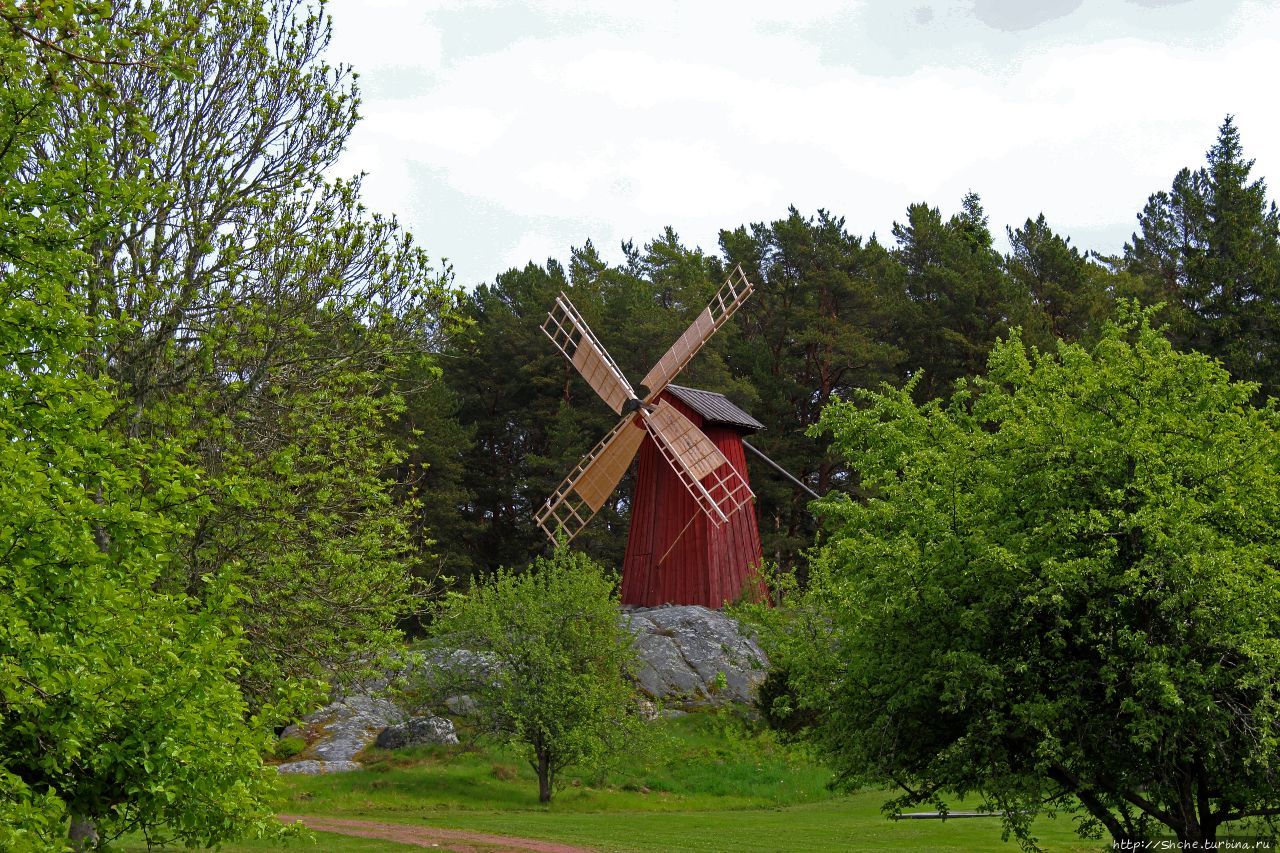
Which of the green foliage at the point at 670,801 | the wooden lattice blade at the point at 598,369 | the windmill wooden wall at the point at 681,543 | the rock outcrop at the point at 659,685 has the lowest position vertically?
the green foliage at the point at 670,801

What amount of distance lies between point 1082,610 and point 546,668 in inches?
727

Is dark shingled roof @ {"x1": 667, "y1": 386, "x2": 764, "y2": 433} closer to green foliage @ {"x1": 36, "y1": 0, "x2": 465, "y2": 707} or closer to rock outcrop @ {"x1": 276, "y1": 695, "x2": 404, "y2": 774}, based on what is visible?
rock outcrop @ {"x1": 276, "y1": 695, "x2": 404, "y2": 774}

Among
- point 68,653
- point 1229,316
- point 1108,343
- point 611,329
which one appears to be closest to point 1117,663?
point 1108,343

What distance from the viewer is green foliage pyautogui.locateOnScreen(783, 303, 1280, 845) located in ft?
39.9

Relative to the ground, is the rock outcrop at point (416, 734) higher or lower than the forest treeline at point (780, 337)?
lower

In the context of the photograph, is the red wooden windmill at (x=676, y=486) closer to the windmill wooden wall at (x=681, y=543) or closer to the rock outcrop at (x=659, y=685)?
the windmill wooden wall at (x=681, y=543)

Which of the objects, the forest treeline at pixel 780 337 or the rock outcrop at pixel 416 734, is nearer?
the rock outcrop at pixel 416 734

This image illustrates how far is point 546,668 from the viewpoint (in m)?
29.6

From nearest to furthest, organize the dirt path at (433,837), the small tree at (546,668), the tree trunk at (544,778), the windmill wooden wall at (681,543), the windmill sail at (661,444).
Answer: the dirt path at (433,837) → the small tree at (546,668) → the tree trunk at (544,778) → the windmill sail at (661,444) → the windmill wooden wall at (681,543)

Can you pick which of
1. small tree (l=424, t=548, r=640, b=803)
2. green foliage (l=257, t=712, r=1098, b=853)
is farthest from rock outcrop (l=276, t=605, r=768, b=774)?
small tree (l=424, t=548, r=640, b=803)

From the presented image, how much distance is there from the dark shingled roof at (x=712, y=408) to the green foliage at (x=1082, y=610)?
82.2ft

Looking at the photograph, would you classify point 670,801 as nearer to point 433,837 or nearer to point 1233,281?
point 433,837

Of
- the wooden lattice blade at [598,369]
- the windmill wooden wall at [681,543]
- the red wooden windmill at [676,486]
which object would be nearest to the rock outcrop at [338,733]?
the red wooden windmill at [676,486]

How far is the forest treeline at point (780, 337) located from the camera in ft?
171
